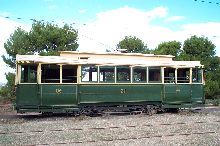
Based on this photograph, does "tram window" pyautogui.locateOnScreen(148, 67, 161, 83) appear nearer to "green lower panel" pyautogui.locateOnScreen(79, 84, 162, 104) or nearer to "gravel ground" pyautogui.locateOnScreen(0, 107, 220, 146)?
"green lower panel" pyautogui.locateOnScreen(79, 84, 162, 104)

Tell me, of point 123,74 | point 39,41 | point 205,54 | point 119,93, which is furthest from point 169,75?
point 205,54

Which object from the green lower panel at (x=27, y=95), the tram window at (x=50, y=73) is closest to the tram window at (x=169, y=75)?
the tram window at (x=50, y=73)

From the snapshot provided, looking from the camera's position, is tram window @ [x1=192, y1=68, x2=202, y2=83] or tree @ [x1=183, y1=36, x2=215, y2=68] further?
tree @ [x1=183, y1=36, x2=215, y2=68]

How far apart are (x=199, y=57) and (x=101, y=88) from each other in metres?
23.9

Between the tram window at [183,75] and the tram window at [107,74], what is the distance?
4.12 m

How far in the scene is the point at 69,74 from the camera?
15570mm

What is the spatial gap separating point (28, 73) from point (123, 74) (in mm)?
4849

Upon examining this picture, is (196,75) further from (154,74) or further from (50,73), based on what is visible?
(50,73)

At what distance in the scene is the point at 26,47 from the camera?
32.7m

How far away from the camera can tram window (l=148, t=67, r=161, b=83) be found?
55.0ft

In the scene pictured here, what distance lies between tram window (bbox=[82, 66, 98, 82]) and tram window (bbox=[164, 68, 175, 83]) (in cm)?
415

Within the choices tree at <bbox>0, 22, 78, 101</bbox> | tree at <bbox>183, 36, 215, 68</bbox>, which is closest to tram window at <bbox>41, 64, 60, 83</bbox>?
tree at <bbox>0, 22, 78, 101</bbox>

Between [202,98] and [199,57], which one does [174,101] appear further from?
[199,57]

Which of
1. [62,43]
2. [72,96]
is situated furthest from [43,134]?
[62,43]
